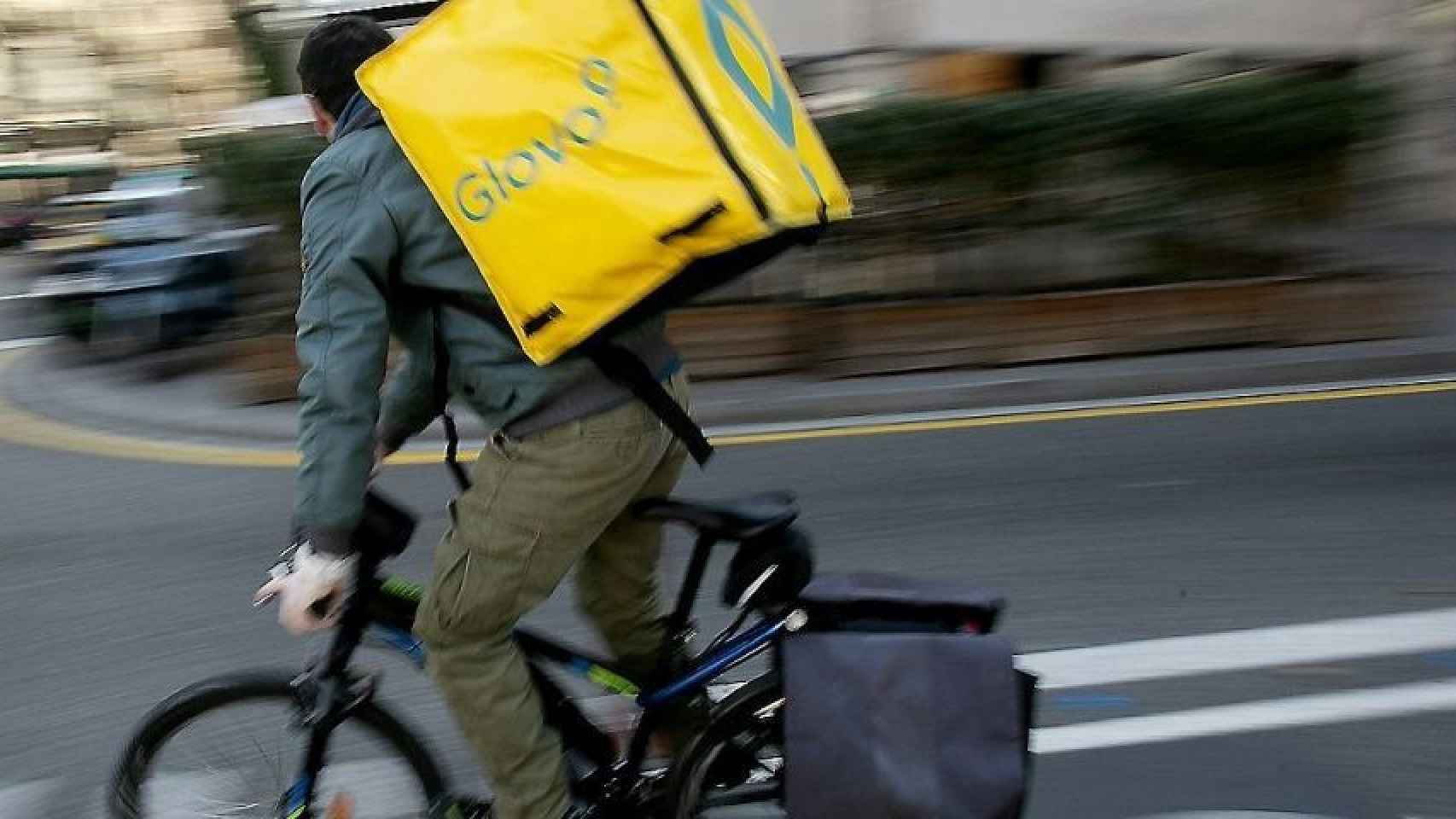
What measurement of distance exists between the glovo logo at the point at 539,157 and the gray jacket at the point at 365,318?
14 centimetres

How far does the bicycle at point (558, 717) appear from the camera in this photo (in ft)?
9.61

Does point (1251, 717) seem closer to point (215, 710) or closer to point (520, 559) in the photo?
point (520, 559)

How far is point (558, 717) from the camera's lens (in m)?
3.08

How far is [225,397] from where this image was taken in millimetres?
8578

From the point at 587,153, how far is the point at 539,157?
0.08m

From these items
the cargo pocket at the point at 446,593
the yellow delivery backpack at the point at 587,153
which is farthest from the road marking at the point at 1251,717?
the yellow delivery backpack at the point at 587,153

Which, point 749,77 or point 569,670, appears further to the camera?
point 569,670

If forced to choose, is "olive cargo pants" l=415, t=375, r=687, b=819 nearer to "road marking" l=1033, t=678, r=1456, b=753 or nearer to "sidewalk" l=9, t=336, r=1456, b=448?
"road marking" l=1033, t=678, r=1456, b=753

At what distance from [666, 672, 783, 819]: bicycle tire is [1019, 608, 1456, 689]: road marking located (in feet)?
5.00

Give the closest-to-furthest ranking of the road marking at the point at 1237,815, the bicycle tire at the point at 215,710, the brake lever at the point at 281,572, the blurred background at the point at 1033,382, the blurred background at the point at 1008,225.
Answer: the brake lever at the point at 281,572 < the bicycle tire at the point at 215,710 < the road marking at the point at 1237,815 < the blurred background at the point at 1033,382 < the blurred background at the point at 1008,225

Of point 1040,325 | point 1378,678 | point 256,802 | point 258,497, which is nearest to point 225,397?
point 258,497

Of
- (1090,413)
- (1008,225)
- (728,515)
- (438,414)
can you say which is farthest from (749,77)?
(1008,225)

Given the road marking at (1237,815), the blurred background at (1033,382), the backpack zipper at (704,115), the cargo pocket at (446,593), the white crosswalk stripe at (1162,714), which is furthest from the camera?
the blurred background at (1033,382)

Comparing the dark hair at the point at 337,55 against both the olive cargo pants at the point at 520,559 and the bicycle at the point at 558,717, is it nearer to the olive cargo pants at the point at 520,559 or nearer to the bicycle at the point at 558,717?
the olive cargo pants at the point at 520,559
